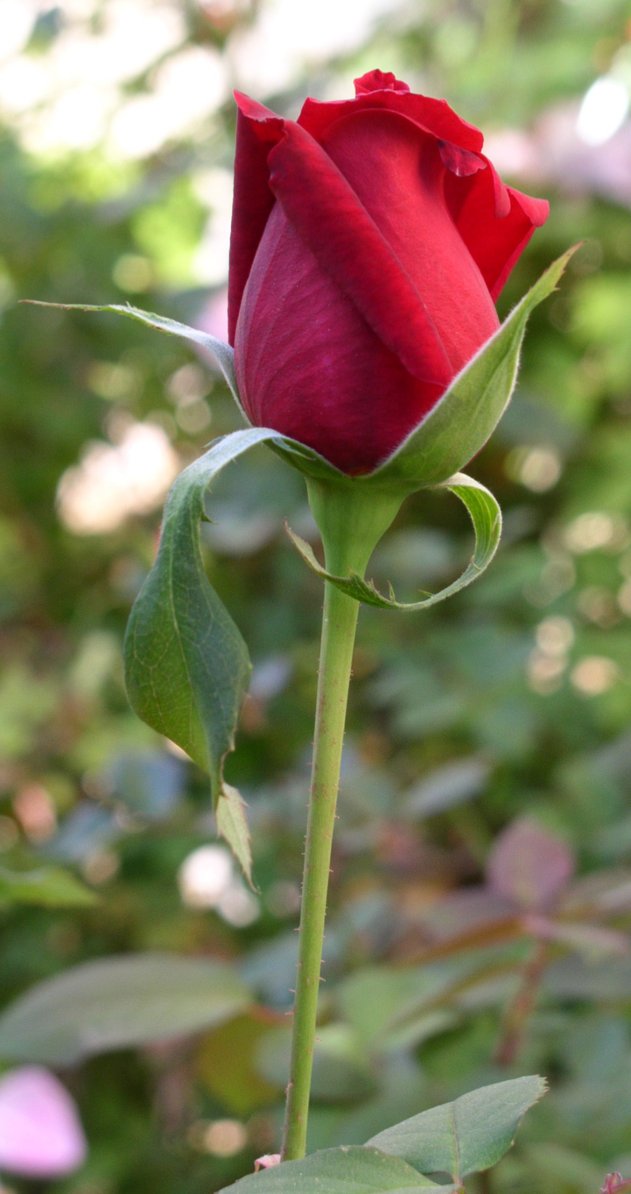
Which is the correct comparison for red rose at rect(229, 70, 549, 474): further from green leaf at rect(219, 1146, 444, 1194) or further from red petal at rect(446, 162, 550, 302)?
green leaf at rect(219, 1146, 444, 1194)

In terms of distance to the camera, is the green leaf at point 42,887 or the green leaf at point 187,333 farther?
the green leaf at point 42,887

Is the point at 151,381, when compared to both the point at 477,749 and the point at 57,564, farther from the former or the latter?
the point at 477,749

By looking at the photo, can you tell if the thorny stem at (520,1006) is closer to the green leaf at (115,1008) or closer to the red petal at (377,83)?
the green leaf at (115,1008)

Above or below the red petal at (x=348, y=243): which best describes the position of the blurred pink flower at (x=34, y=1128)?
below

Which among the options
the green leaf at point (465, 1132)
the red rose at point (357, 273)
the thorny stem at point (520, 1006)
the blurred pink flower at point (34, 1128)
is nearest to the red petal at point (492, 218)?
the red rose at point (357, 273)

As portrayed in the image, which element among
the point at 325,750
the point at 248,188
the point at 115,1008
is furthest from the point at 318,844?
the point at 115,1008

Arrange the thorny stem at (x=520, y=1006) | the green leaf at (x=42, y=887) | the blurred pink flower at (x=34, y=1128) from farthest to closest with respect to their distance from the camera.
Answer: the blurred pink flower at (x=34, y=1128) → the thorny stem at (x=520, y=1006) → the green leaf at (x=42, y=887)

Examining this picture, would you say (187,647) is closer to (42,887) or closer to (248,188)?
(248,188)

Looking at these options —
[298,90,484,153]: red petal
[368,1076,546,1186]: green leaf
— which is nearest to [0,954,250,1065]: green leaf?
[368,1076,546,1186]: green leaf
